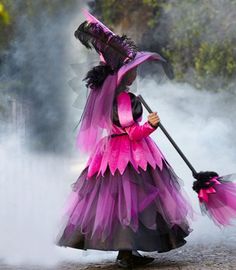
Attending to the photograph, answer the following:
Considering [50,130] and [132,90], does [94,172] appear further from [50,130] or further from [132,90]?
[50,130]

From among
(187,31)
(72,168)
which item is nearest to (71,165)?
(72,168)

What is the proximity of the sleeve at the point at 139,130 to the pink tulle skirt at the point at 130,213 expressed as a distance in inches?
5.4

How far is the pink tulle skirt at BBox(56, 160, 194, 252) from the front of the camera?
2.90 metres

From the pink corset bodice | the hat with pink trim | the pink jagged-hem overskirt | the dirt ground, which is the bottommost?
the dirt ground

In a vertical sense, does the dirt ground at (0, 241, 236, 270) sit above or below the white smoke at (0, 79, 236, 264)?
below

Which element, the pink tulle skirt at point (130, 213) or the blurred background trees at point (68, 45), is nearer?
the pink tulle skirt at point (130, 213)

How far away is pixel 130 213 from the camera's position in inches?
114

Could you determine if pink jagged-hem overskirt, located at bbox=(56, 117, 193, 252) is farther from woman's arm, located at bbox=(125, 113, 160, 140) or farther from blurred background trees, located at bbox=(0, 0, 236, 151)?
blurred background trees, located at bbox=(0, 0, 236, 151)

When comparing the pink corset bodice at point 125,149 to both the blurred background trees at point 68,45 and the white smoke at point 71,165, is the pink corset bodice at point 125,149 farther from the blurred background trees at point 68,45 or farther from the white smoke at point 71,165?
the blurred background trees at point 68,45

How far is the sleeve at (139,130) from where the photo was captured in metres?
2.96

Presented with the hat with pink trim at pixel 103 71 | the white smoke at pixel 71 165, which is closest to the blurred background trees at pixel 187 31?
the white smoke at pixel 71 165

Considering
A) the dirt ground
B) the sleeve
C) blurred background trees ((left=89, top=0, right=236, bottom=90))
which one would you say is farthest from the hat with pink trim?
blurred background trees ((left=89, top=0, right=236, bottom=90))

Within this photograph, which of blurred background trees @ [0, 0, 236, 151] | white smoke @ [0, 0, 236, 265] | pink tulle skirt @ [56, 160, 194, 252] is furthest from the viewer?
blurred background trees @ [0, 0, 236, 151]

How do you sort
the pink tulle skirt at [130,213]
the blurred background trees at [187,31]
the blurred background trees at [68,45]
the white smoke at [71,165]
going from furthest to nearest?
the blurred background trees at [187,31] → the blurred background trees at [68,45] → the white smoke at [71,165] → the pink tulle skirt at [130,213]
